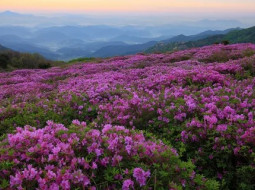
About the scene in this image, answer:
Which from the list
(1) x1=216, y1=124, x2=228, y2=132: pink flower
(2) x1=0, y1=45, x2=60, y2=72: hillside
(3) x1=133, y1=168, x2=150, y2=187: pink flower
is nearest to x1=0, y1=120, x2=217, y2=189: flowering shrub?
(3) x1=133, y1=168, x2=150, y2=187: pink flower

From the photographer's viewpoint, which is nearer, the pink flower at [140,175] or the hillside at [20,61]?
the pink flower at [140,175]

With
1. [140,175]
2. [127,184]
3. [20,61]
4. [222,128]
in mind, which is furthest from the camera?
[20,61]

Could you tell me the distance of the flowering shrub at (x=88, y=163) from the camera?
130 inches

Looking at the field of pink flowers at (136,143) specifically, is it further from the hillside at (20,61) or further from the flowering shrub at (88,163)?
the hillside at (20,61)

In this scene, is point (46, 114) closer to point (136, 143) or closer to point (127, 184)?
point (136, 143)

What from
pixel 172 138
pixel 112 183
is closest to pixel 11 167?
pixel 112 183

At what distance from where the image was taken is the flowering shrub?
10.8 ft

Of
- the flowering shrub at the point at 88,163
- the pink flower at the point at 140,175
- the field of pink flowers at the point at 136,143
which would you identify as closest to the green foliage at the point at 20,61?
the field of pink flowers at the point at 136,143

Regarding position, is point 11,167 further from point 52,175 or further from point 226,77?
point 226,77

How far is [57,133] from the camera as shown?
4.47m

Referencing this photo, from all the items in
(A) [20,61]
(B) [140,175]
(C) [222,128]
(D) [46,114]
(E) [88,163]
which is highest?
(E) [88,163]

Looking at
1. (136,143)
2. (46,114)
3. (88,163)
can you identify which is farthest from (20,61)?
(88,163)

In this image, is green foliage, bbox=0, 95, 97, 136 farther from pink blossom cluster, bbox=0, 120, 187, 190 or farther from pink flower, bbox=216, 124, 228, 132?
pink flower, bbox=216, 124, 228, 132

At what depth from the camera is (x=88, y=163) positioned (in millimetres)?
3648
